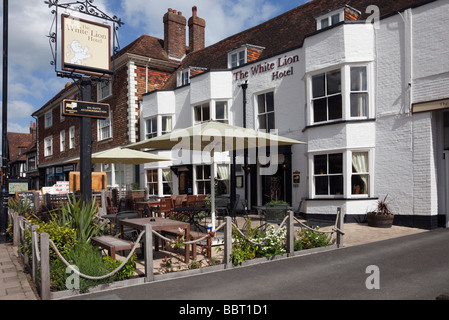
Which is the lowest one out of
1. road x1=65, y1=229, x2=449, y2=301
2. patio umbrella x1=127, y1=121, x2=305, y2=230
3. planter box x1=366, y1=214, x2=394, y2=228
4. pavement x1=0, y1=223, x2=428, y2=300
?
pavement x1=0, y1=223, x2=428, y2=300

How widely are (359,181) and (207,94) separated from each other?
8483mm

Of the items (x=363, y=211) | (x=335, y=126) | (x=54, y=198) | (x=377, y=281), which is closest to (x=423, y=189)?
(x=363, y=211)

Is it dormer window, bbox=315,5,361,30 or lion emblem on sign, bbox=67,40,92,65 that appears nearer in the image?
lion emblem on sign, bbox=67,40,92,65

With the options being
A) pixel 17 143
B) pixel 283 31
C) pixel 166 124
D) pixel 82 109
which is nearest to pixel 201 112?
pixel 166 124

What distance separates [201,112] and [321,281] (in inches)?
546

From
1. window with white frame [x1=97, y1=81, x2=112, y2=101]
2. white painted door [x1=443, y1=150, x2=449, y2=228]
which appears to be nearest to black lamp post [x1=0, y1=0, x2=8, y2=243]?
white painted door [x1=443, y1=150, x2=449, y2=228]

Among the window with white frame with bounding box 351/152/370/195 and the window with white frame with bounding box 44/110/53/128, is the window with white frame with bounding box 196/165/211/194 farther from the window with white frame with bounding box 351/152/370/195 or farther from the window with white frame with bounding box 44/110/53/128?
the window with white frame with bounding box 44/110/53/128

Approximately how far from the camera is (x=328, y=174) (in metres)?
13.1

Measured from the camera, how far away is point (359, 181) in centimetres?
1272

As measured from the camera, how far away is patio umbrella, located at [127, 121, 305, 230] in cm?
775

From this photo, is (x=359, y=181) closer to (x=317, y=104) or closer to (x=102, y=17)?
(x=317, y=104)

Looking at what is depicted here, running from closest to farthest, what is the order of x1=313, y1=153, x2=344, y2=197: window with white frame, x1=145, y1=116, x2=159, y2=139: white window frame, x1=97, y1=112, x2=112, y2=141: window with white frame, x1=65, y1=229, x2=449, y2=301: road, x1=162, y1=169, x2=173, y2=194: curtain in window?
x1=65, y1=229, x2=449, y2=301: road < x1=313, y1=153, x2=344, y2=197: window with white frame < x1=162, y1=169, x2=173, y2=194: curtain in window < x1=145, y1=116, x2=159, y2=139: white window frame < x1=97, y1=112, x2=112, y2=141: window with white frame

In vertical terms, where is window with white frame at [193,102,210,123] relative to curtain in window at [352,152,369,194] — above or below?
above

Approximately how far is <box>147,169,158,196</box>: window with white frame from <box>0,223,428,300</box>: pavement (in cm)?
1099
